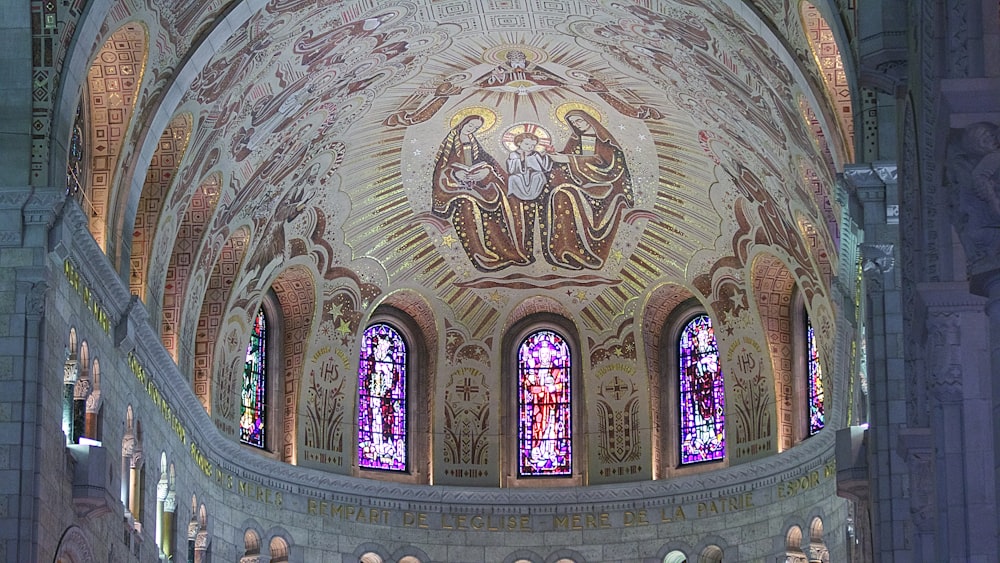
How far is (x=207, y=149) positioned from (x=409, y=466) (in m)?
10.6

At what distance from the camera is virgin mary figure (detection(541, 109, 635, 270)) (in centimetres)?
3809

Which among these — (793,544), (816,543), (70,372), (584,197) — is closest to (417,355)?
(584,197)

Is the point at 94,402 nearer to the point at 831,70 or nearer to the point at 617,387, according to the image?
the point at 831,70

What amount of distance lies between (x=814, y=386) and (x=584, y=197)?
619 cm

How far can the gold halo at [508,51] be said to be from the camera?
115 ft

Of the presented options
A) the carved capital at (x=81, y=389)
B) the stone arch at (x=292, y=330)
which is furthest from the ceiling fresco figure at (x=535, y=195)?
the carved capital at (x=81, y=389)

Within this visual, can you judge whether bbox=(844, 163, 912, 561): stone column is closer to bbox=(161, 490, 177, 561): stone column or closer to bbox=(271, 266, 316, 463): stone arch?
bbox=(161, 490, 177, 561): stone column

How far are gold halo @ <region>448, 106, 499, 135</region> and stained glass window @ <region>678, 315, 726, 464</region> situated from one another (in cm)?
657

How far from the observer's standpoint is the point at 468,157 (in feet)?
127

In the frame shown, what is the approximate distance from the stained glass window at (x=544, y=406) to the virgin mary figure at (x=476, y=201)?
7.59 feet

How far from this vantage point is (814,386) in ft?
125

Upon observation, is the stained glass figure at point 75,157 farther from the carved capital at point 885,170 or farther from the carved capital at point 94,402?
the carved capital at point 885,170

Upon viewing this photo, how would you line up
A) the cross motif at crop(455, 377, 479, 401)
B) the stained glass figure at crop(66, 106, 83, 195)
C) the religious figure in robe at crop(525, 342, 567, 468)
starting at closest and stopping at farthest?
the stained glass figure at crop(66, 106, 83, 195) < the cross motif at crop(455, 377, 479, 401) < the religious figure in robe at crop(525, 342, 567, 468)

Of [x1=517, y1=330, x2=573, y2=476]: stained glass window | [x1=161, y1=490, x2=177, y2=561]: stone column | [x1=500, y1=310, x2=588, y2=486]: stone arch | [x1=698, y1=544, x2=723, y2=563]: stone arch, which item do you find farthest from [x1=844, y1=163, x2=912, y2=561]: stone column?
[x1=517, y1=330, x2=573, y2=476]: stained glass window
